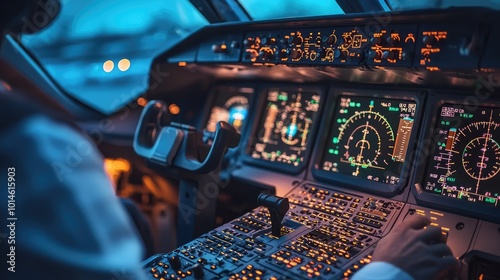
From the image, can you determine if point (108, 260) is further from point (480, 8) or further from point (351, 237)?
point (480, 8)

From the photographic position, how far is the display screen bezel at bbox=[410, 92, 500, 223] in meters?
1.93

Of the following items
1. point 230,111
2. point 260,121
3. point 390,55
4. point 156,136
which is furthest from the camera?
point 230,111

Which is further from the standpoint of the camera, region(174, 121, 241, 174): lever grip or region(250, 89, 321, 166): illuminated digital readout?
region(250, 89, 321, 166): illuminated digital readout

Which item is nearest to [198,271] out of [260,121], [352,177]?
[352,177]

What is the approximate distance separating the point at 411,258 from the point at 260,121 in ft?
5.31

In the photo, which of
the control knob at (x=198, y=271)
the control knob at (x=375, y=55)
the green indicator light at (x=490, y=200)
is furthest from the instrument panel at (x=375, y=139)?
the control knob at (x=198, y=271)

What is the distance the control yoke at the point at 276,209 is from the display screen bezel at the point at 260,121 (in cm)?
58

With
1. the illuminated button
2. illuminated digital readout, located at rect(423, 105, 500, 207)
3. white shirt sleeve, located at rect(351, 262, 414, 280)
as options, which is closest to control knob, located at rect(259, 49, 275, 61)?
illuminated digital readout, located at rect(423, 105, 500, 207)

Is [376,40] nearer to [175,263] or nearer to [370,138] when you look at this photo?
[370,138]

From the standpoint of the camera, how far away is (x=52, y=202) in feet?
2.51

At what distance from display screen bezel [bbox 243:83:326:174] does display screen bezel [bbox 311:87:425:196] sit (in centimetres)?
5

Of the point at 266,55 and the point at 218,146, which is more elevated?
the point at 266,55

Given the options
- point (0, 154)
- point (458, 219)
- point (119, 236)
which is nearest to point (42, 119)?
point (0, 154)

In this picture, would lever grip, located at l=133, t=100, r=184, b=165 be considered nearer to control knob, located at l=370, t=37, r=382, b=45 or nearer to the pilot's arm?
control knob, located at l=370, t=37, r=382, b=45
